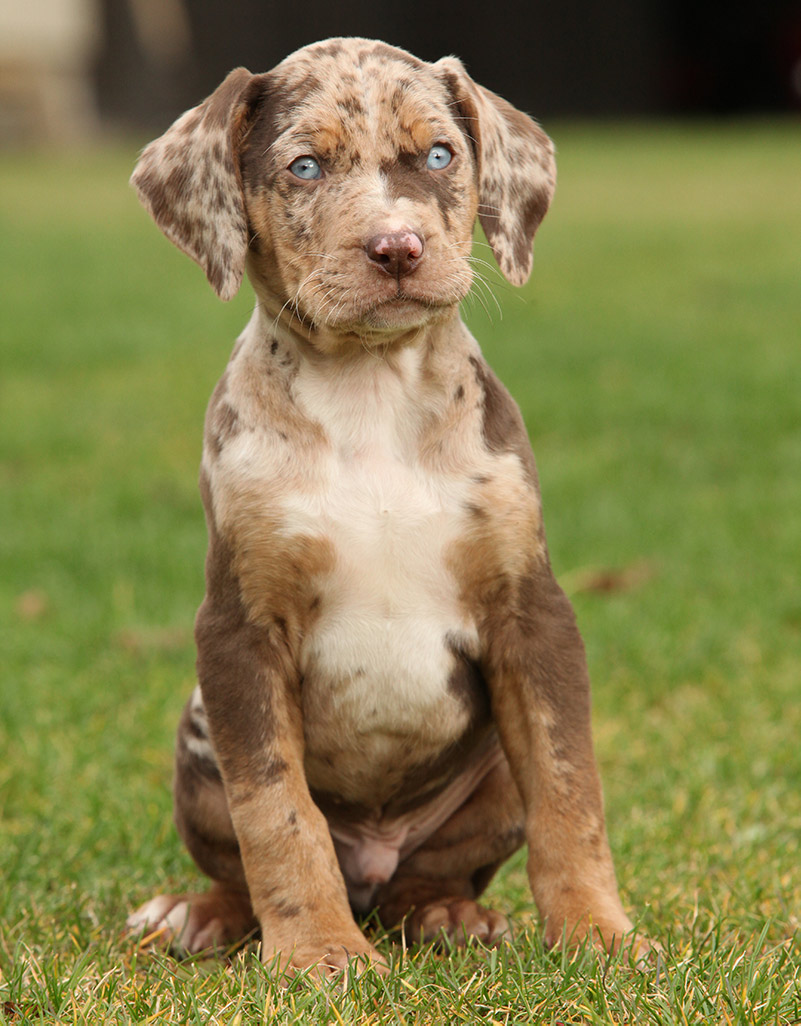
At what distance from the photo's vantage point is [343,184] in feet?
10.5

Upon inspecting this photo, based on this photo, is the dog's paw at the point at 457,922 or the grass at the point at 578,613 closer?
the grass at the point at 578,613

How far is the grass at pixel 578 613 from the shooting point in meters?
2.89

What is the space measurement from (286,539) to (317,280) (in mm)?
558

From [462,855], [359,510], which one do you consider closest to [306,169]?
[359,510]

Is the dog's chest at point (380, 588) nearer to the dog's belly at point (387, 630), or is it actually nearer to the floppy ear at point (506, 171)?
the dog's belly at point (387, 630)

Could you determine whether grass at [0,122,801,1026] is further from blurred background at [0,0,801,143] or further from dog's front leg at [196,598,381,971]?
blurred background at [0,0,801,143]

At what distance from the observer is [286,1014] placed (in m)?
2.71

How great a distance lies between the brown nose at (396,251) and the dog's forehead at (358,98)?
324mm

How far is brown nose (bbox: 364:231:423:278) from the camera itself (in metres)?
3.01

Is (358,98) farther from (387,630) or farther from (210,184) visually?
(387,630)

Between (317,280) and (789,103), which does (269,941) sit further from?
(789,103)

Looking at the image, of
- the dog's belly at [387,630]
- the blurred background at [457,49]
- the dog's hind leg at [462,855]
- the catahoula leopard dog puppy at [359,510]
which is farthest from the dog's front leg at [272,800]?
the blurred background at [457,49]

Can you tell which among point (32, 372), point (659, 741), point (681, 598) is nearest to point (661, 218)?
point (32, 372)

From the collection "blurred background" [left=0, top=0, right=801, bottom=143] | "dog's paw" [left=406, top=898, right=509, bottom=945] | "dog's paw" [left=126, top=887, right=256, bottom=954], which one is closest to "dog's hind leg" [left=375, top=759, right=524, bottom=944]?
"dog's paw" [left=406, top=898, right=509, bottom=945]
